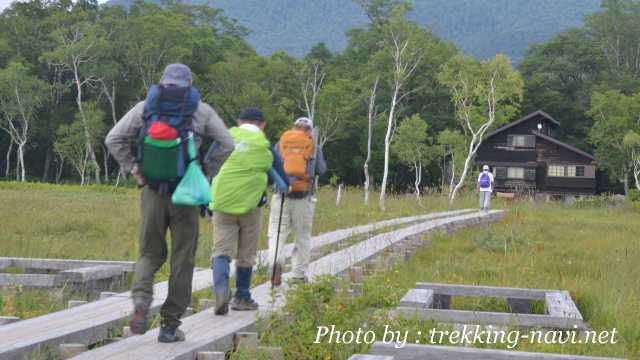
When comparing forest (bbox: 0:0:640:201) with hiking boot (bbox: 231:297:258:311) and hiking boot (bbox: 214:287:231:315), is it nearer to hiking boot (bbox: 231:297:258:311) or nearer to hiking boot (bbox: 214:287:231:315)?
hiking boot (bbox: 231:297:258:311)

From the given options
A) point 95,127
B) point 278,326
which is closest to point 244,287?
point 278,326

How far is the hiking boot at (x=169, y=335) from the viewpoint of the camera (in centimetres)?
555

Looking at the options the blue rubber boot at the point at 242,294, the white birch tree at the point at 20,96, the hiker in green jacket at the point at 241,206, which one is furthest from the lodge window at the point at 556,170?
the blue rubber boot at the point at 242,294

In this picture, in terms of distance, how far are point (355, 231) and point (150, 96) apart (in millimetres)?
11766

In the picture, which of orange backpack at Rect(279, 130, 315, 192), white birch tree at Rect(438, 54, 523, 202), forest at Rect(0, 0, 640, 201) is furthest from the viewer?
forest at Rect(0, 0, 640, 201)

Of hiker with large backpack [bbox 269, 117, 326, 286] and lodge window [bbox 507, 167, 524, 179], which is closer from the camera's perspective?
hiker with large backpack [bbox 269, 117, 326, 286]

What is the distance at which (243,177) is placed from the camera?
287 inches

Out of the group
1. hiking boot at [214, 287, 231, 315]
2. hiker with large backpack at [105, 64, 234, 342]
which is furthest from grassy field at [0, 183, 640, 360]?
hiker with large backpack at [105, 64, 234, 342]

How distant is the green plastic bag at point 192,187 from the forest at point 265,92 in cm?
4665

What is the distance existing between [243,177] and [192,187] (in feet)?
5.78

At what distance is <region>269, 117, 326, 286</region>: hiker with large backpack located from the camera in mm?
9258

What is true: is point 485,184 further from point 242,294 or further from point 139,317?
point 139,317

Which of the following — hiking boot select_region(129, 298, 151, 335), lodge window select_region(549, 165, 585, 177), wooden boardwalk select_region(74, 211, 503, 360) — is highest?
lodge window select_region(549, 165, 585, 177)

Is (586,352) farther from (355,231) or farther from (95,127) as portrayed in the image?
(95,127)
